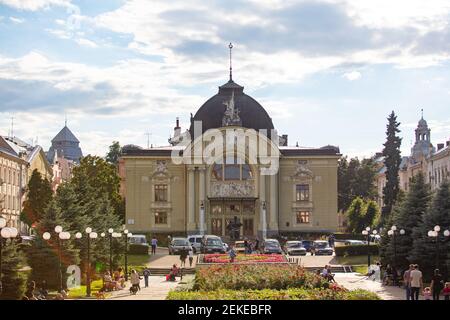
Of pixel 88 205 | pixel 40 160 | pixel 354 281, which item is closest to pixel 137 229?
pixel 40 160

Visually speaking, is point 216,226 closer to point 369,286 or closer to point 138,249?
point 138,249

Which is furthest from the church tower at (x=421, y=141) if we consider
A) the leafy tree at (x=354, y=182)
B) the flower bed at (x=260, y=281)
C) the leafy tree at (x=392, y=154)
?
the flower bed at (x=260, y=281)

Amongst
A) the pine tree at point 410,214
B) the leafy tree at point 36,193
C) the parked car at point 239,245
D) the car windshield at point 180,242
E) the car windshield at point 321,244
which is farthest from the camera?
the leafy tree at point 36,193

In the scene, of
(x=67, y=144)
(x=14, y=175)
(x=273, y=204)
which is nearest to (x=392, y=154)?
(x=273, y=204)

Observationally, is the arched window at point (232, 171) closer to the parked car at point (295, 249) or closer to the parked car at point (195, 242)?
the parked car at point (195, 242)

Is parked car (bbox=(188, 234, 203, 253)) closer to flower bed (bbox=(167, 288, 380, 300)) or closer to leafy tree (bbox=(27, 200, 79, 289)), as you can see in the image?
leafy tree (bbox=(27, 200, 79, 289))

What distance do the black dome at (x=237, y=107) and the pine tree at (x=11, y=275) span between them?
52122 millimetres

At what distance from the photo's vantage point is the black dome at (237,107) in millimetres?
83438

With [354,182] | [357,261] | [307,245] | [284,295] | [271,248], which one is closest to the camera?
[284,295]

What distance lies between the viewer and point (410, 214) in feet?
153

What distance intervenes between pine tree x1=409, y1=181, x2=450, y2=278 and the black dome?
4125 cm

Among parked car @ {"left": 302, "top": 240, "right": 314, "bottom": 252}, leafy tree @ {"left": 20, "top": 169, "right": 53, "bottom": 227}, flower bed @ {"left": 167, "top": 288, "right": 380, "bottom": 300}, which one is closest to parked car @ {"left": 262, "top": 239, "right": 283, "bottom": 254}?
parked car @ {"left": 302, "top": 240, "right": 314, "bottom": 252}

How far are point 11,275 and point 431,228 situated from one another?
68.2 ft

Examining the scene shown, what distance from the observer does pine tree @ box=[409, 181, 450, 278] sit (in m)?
41.0
